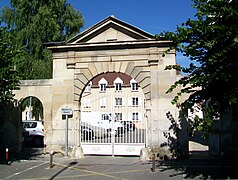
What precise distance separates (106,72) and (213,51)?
7183 mm

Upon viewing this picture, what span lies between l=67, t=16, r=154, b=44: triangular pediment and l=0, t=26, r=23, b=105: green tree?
11.9 feet

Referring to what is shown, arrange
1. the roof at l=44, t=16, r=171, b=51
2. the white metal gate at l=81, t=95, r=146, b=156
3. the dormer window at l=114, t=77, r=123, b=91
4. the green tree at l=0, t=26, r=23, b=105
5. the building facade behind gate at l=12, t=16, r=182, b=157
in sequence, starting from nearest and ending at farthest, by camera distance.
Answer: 1. the green tree at l=0, t=26, r=23, b=105
2. the building facade behind gate at l=12, t=16, r=182, b=157
3. the roof at l=44, t=16, r=171, b=51
4. the white metal gate at l=81, t=95, r=146, b=156
5. the dormer window at l=114, t=77, r=123, b=91

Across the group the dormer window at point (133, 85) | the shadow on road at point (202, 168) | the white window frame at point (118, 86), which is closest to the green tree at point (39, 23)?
the dormer window at point (133, 85)

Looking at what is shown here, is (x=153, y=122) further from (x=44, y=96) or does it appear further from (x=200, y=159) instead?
(x=44, y=96)

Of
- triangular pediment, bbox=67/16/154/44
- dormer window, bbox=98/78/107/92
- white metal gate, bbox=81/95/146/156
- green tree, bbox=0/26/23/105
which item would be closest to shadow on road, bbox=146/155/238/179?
white metal gate, bbox=81/95/146/156

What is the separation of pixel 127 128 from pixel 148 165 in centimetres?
283

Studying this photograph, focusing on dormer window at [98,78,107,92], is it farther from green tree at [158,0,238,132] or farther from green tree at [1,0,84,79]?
green tree at [158,0,238,132]

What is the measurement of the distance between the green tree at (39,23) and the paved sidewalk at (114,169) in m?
15.6

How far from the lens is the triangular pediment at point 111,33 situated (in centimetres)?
1473

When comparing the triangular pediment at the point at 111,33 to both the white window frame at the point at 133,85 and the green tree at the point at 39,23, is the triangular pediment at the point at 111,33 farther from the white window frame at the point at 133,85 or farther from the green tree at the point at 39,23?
the white window frame at the point at 133,85

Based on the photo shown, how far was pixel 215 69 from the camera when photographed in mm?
8367

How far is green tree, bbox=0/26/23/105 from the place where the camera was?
11.9 metres

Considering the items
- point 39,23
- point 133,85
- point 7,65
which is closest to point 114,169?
point 7,65

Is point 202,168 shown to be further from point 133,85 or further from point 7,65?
point 133,85
